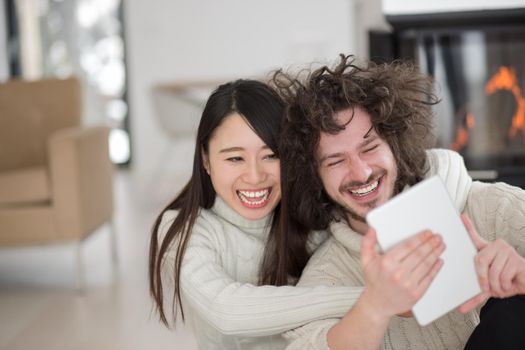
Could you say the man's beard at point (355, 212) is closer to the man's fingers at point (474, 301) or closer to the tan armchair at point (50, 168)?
the man's fingers at point (474, 301)

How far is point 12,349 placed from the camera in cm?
280

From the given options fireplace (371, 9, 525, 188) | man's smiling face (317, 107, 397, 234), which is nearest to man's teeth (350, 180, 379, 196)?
man's smiling face (317, 107, 397, 234)

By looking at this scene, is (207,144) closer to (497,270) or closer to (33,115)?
(497,270)

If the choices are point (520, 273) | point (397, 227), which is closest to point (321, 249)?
point (520, 273)

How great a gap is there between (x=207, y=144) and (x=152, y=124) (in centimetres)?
515

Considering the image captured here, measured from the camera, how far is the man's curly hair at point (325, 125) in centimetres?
166

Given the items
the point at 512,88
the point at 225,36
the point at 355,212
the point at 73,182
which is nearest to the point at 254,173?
the point at 355,212

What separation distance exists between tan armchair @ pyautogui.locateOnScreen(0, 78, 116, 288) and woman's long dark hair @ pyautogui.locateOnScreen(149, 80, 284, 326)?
5.65ft

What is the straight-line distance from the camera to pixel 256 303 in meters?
1.55

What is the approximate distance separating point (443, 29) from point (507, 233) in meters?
1.21

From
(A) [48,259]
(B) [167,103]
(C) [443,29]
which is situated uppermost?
(C) [443,29]

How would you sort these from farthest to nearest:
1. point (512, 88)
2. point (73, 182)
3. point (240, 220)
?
point (73, 182) < point (512, 88) < point (240, 220)

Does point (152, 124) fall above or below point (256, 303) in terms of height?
below

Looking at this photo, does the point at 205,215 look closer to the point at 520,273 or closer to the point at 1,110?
the point at 520,273
